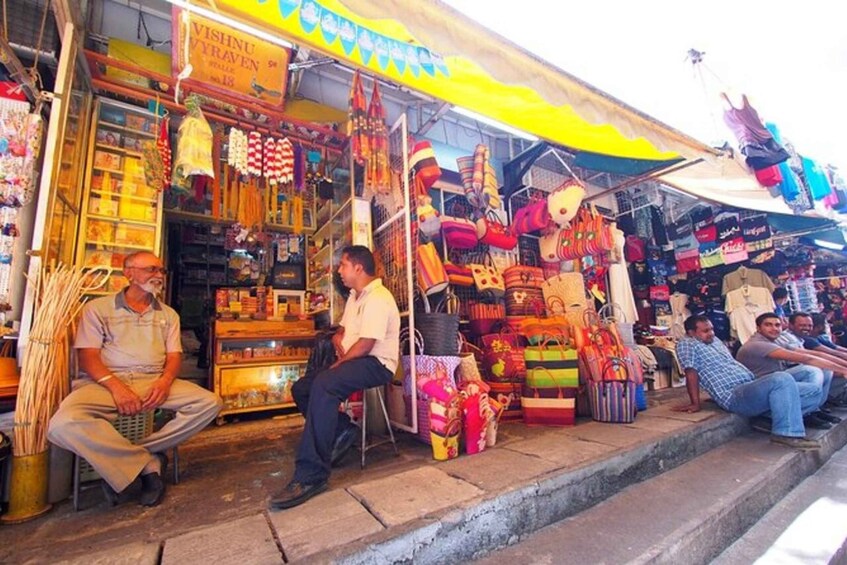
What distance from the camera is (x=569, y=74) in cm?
290

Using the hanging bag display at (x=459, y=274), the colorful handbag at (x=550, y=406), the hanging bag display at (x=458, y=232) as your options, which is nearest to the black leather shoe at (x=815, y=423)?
the colorful handbag at (x=550, y=406)

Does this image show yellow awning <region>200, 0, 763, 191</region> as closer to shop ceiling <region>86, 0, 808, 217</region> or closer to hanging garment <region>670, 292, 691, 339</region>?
shop ceiling <region>86, 0, 808, 217</region>

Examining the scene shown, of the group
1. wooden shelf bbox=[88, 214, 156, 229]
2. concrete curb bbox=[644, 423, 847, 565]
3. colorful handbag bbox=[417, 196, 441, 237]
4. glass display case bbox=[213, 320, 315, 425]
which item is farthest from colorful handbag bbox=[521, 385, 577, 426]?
wooden shelf bbox=[88, 214, 156, 229]

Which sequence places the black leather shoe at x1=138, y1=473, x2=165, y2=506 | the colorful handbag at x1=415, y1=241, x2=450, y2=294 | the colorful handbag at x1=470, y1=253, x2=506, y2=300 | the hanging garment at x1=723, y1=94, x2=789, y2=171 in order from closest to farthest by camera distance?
the black leather shoe at x1=138, y1=473, x2=165, y2=506
the colorful handbag at x1=415, y1=241, x2=450, y2=294
the colorful handbag at x1=470, y1=253, x2=506, y2=300
the hanging garment at x1=723, y1=94, x2=789, y2=171

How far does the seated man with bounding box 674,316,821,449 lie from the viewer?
3471 mm

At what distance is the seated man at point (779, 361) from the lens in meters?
3.81

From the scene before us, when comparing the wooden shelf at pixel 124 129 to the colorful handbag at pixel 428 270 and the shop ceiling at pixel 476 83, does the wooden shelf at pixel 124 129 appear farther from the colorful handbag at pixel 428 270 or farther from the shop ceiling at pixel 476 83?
the colorful handbag at pixel 428 270

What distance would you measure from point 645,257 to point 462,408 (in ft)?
22.4

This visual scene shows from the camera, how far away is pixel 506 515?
2.02m

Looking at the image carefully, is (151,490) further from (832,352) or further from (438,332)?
(832,352)

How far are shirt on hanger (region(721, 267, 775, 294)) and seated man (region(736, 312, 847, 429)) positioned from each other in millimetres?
3380

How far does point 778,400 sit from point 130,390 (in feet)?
18.0

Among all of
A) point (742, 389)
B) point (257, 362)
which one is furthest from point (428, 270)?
point (742, 389)

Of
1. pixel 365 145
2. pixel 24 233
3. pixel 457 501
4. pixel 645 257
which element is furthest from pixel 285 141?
pixel 645 257
